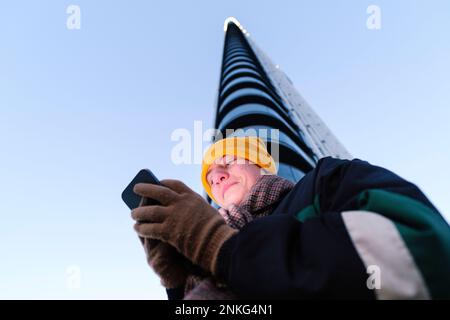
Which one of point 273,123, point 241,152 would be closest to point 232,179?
point 241,152

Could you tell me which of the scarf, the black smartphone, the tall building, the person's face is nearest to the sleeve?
the scarf

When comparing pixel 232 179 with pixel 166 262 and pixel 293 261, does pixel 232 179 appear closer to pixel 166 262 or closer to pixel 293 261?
pixel 166 262

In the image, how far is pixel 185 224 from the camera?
1.38m

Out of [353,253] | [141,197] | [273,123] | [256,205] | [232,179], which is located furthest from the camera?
[273,123]

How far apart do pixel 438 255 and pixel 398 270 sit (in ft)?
0.49

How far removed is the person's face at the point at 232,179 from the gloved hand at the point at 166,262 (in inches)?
43.4

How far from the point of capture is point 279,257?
1.13m

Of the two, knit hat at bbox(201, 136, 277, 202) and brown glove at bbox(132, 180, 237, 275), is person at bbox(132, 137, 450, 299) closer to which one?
brown glove at bbox(132, 180, 237, 275)

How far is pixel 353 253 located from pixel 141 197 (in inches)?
43.7

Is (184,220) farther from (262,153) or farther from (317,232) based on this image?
(262,153)

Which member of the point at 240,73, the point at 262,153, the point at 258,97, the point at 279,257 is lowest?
the point at 279,257

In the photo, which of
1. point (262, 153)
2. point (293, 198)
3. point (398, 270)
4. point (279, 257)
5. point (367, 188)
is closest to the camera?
point (398, 270)
